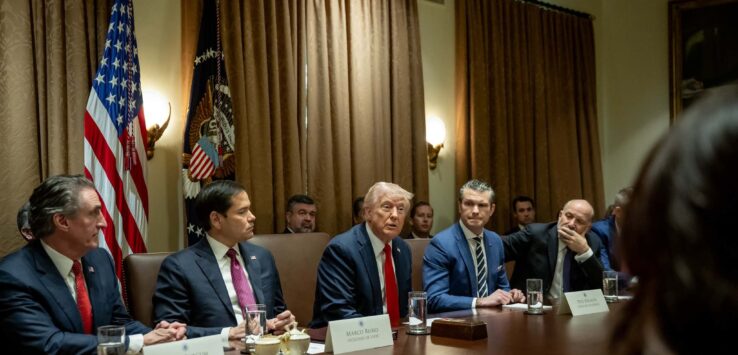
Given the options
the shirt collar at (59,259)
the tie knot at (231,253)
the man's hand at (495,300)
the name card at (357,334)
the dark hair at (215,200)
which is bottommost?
the man's hand at (495,300)

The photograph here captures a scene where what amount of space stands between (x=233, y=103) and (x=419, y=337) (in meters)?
2.88

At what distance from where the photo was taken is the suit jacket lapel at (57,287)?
2750 mm

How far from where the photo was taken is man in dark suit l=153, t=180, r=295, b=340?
3.20 m

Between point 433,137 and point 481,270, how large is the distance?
2.80 m

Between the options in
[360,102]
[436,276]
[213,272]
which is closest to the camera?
[213,272]

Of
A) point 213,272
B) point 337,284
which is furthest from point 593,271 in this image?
point 213,272

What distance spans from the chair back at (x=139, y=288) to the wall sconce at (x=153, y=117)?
172 centimetres

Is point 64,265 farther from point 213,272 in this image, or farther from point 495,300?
point 495,300

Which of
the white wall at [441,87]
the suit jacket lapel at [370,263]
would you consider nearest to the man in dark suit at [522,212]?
the white wall at [441,87]

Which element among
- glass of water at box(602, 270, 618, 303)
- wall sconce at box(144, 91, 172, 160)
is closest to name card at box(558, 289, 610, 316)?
glass of water at box(602, 270, 618, 303)

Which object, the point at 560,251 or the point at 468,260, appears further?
the point at 560,251

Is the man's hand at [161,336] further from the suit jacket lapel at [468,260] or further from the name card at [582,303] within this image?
the suit jacket lapel at [468,260]

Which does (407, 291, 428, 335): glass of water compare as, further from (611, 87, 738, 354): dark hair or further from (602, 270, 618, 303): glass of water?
(611, 87, 738, 354): dark hair

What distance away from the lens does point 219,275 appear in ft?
11.0
